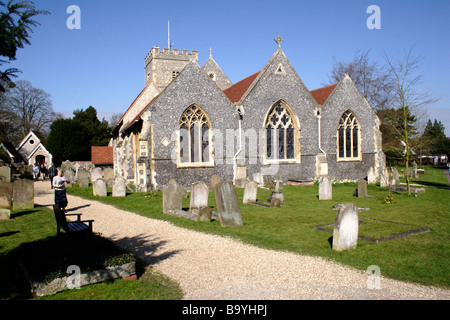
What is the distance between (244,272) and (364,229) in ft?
14.5

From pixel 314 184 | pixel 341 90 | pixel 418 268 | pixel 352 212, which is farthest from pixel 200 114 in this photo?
pixel 418 268

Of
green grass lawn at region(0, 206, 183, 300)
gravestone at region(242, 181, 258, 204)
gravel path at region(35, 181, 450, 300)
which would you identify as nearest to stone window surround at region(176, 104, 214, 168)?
gravestone at region(242, 181, 258, 204)

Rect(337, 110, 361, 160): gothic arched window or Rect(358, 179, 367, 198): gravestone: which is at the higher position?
Rect(337, 110, 361, 160): gothic arched window

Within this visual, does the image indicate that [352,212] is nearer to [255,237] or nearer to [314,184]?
[255,237]

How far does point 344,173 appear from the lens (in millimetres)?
22344

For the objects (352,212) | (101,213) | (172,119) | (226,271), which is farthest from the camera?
(172,119)

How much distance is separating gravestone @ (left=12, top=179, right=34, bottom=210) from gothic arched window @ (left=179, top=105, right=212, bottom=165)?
7654 mm

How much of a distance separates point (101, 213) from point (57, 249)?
222 inches

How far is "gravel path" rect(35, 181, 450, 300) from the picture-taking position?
15.4 ft

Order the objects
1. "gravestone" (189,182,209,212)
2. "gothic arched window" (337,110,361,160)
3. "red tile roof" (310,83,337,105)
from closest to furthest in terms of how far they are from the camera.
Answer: "gravestone" (189,182,209,212)
"gothic arched window" (337,110,361,160)
"red tile roof" (310,83,337,105)

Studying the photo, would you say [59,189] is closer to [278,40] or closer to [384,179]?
[278,40]

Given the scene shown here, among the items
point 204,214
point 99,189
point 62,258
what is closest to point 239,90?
point 99,189

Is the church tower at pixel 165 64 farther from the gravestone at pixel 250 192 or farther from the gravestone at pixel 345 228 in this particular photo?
the gravestone at pixel 345 228

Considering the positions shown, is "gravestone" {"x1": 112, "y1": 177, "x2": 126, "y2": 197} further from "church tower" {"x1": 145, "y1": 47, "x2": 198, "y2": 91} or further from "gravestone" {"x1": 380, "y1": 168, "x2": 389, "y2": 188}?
"church tower" {"x1": 145, "y1": 47, "x2": 198, "y2": 91}
